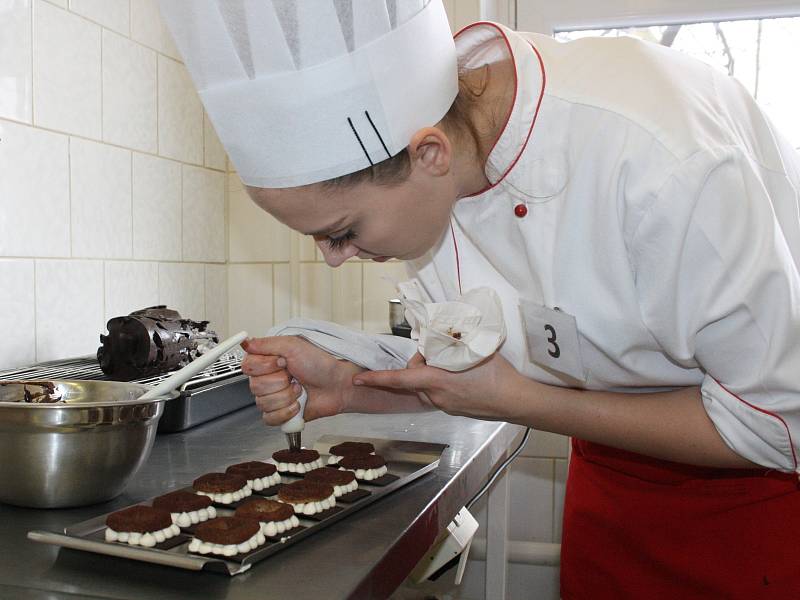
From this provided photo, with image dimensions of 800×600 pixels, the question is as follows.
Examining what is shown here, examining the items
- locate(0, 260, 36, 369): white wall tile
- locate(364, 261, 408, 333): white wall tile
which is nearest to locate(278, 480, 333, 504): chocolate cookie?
locate(0, 260, 36, 369): white wall tile

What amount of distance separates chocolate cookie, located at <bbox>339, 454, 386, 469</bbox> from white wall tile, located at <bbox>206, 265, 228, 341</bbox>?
4.22 feet

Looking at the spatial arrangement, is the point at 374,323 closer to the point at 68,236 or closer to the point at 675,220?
the point at 68,236

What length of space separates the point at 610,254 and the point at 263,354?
0.50m

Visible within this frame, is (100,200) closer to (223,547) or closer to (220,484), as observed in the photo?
(220,484)

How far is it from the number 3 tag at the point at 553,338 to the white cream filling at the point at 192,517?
1.46 feet

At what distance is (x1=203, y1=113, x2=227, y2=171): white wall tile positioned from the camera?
223cm

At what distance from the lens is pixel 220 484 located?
3.14 feet

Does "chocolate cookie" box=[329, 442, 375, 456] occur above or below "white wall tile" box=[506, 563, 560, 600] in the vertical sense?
above

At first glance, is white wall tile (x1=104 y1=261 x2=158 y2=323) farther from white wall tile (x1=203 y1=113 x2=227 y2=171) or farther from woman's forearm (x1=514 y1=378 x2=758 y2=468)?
woman's forearm (x1=514 y1=378 x2=758 y2=468)

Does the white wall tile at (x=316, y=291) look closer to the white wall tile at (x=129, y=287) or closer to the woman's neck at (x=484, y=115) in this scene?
the white wall tile at (x=129, y=287)

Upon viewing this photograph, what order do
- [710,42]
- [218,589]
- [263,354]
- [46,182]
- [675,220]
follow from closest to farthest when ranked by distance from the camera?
[218,589] → [675,220] → [263,354] → [46,182] → [710,42]

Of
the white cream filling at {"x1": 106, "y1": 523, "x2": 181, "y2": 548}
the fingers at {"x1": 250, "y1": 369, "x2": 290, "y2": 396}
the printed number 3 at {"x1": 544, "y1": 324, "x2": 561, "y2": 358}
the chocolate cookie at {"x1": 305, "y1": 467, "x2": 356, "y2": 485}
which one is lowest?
the white cream filling at {"x1": 106, "y1": 523, "x2": 181, "y2": 548}

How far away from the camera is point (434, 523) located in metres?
0.99

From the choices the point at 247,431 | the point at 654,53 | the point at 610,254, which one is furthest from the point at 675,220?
the point at 247,431
